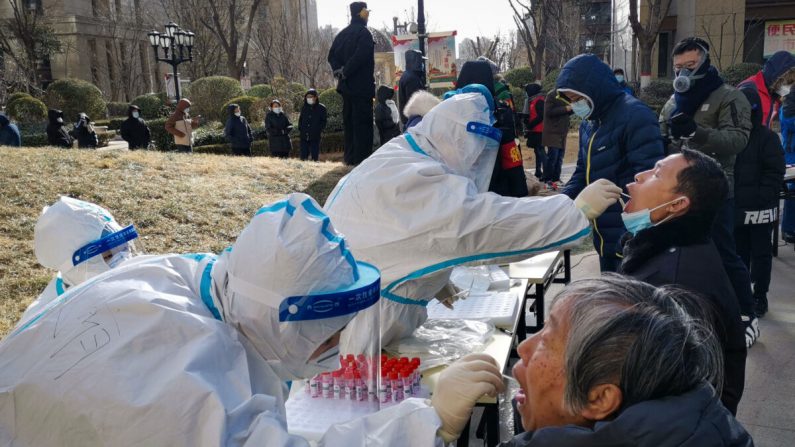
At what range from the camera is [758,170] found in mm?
5055

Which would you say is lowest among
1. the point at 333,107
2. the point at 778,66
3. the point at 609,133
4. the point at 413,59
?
the point at 333,107

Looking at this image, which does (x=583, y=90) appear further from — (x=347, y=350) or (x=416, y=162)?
(x=347, y=350)

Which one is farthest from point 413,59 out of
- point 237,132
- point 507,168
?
point 237,132

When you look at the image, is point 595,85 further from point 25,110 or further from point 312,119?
point 25,110

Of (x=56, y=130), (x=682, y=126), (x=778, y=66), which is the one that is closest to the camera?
(x=682, y=126)

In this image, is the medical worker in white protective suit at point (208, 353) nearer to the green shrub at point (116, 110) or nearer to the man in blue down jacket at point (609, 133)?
the man in blue down jacket at point (609, 133)

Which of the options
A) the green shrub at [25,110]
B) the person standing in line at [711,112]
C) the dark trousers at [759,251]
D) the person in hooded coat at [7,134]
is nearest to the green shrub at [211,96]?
the green shrub at [25,110]

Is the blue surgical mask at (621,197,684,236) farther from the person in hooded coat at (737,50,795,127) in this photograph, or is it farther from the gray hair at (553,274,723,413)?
the person in hooded coat at (737,50,795,127)

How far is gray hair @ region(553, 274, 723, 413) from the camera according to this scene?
51.1 inches

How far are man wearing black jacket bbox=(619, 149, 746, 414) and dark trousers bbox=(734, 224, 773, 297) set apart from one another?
116 inches

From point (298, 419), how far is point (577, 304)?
51.3 inches

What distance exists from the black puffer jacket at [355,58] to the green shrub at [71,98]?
58.3ft

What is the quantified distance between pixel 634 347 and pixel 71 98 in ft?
88.1

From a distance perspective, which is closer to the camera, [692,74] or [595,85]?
[595,85]
